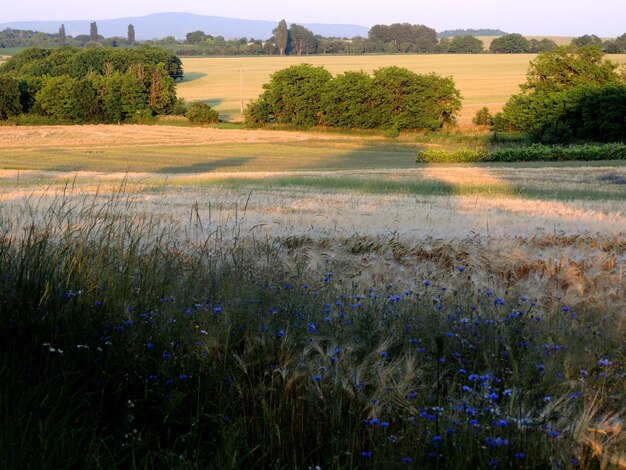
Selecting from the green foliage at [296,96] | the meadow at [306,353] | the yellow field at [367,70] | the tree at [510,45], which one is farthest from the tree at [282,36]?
the meadow at [306,353]

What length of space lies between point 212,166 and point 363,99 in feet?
102

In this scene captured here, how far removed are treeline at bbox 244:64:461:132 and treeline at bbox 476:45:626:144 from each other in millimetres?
4717

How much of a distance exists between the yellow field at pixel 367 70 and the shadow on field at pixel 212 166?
104 feet

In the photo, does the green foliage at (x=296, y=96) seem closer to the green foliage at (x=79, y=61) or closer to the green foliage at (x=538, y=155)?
the green foliage at (x=538, y=155)

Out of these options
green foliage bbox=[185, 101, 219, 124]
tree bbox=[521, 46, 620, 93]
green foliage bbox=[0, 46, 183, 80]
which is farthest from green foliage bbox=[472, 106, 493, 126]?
green foliage bbox=[0, 46, 183, 80]

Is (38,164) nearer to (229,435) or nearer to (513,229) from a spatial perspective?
(513,229)

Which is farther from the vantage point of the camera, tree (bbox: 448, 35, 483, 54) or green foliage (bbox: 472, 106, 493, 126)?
tree (bbox: 448, 35, 483, 54)

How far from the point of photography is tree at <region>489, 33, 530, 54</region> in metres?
184

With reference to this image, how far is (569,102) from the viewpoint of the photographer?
66.9 meters

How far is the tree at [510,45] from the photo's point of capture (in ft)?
602

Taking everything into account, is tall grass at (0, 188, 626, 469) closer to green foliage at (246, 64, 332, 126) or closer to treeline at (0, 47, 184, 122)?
green foliage at (246, 64, 332, 126)

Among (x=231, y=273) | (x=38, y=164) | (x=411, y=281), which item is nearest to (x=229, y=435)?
(x=231, y=273)

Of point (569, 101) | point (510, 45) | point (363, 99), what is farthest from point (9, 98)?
point (510, 45)

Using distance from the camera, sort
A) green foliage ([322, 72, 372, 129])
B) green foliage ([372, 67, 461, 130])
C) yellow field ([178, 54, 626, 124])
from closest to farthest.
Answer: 1. green foliage ([372, 67, 461, 130])
2. green foliage ([322, 72, 372, 129])
3. yellow field ([178, 54, 626, 124])
